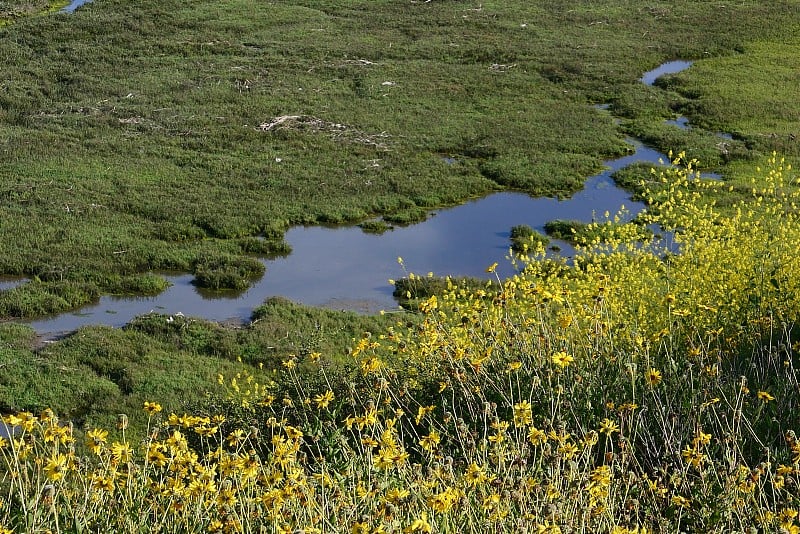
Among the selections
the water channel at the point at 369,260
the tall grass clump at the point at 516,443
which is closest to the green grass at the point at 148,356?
the water channel at the point at 369,260

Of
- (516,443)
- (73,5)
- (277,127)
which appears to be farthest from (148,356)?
(73,5)

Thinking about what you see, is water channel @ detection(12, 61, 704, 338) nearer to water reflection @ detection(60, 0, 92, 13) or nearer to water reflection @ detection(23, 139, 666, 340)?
water reflection @ detection(23, 139, 666, 340)

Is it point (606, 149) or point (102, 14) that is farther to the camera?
point (102, 14)

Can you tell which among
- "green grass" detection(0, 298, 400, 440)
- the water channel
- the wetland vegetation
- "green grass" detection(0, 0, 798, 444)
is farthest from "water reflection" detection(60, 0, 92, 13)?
"green grass" detection(0, 298, 400, 440)

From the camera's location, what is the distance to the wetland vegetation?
4637 millimetres

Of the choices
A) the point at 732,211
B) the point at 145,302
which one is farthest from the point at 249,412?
the point at 732,211

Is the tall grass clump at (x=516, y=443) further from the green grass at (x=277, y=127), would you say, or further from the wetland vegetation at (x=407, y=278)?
the green grass at (x=277, y=127)

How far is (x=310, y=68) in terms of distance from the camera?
2458 centimetres

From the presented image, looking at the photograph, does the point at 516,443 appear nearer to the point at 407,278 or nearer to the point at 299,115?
the point at 407,278

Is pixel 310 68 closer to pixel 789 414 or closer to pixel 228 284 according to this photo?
pixel 228 284

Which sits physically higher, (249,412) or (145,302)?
(249,412)

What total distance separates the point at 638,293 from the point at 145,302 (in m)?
6.58

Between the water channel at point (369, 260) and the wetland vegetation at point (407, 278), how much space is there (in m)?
0.30

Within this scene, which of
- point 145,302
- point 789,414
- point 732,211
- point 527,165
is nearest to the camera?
point 789,414
